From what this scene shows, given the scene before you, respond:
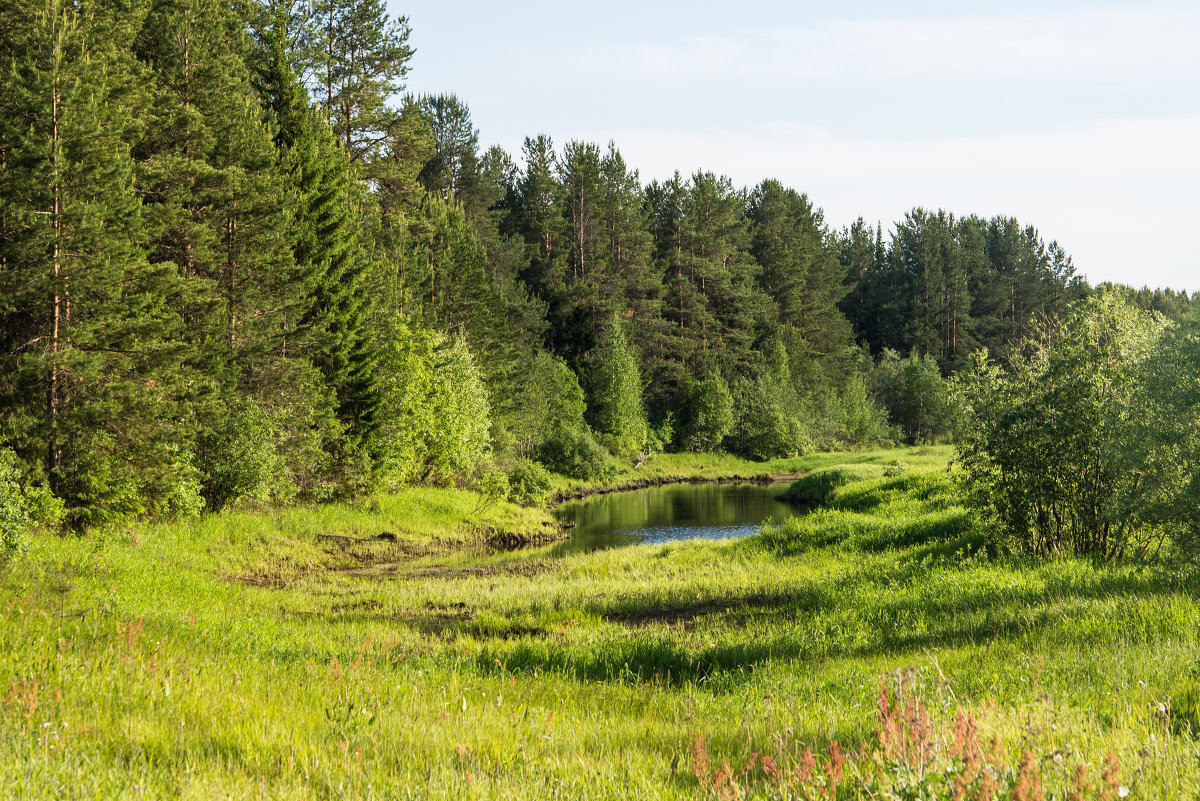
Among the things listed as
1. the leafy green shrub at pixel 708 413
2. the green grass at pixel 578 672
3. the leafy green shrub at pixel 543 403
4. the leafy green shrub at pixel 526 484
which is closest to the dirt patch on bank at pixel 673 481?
the leafy green shrub at pixel 543 403

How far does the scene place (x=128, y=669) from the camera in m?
6.77

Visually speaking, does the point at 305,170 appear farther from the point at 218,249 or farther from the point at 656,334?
the point at 656,334

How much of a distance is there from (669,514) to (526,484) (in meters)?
7.99

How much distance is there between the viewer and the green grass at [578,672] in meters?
4.64

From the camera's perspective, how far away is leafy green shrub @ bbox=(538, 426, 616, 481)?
55594 mm

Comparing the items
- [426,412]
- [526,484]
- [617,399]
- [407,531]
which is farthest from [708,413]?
[407,531]

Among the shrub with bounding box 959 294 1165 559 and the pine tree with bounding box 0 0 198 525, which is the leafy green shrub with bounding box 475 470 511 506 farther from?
the shrub with bounding box 959 294 1165 559

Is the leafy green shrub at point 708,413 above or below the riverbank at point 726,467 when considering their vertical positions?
above

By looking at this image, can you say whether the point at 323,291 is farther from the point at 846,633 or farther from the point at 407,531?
the point at 846,633

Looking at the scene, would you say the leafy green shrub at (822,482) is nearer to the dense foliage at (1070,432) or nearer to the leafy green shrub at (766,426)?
the leafy green shrub at (766,426)

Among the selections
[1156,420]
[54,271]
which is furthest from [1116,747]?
[54,271]

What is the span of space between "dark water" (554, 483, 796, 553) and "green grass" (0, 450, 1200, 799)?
42.8 ft

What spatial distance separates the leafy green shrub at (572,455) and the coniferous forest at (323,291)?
228 mm

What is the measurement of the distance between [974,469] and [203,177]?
23.8 m
